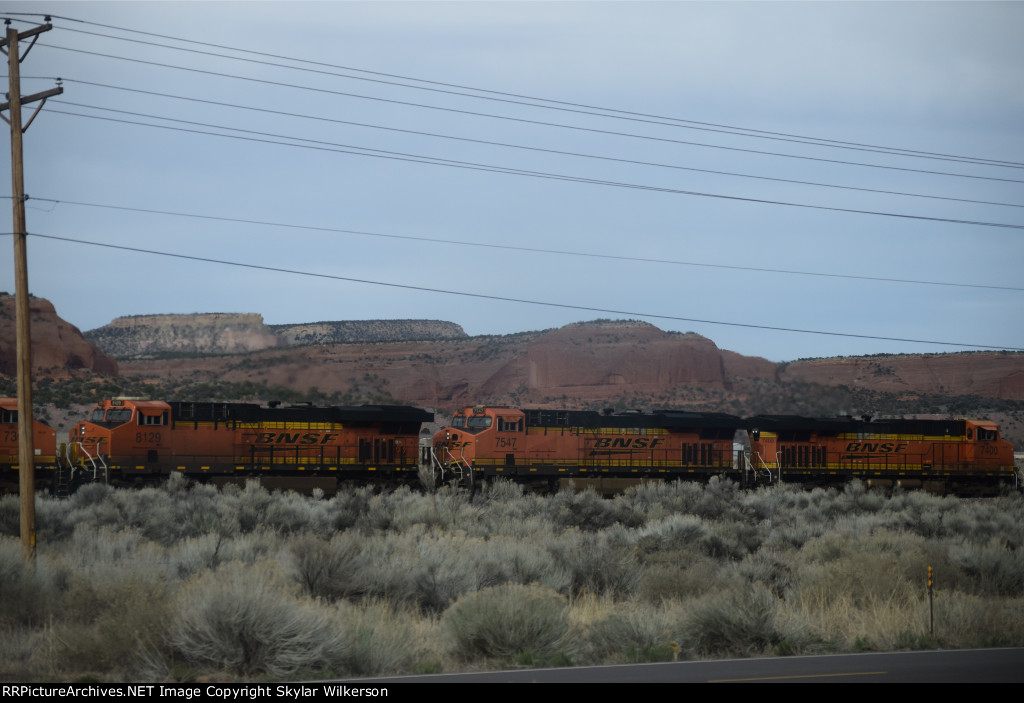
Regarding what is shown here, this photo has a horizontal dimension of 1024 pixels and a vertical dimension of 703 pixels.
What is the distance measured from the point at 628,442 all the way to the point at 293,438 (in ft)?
49.1

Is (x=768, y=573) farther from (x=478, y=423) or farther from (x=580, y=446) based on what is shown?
(x=580, y=446)

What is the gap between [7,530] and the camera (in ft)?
73.6

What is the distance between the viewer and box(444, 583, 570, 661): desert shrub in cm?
1311

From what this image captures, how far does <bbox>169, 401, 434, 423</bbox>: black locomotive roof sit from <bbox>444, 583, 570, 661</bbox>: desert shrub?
27533mm

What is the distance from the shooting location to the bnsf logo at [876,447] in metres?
48.4

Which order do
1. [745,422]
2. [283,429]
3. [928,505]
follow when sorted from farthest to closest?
[745,422]
[283,429]
[928,505]

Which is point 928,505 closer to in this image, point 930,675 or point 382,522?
point 382,522

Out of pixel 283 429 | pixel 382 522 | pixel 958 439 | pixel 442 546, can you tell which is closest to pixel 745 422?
pixel 958 439

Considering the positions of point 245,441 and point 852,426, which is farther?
point 852,426

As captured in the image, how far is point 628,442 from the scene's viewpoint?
44.9 meters

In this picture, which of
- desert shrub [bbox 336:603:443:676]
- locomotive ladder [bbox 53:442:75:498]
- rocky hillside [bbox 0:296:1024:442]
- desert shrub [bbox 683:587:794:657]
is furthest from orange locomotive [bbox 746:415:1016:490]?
rocky hillside [bbox 0:296:1024:442]

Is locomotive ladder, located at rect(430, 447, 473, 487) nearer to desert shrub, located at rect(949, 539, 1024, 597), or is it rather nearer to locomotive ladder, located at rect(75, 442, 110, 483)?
locomotive ladder, located at rect(75, 442, 110, 483)

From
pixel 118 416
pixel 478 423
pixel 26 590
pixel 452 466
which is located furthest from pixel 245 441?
pixel 26 590
